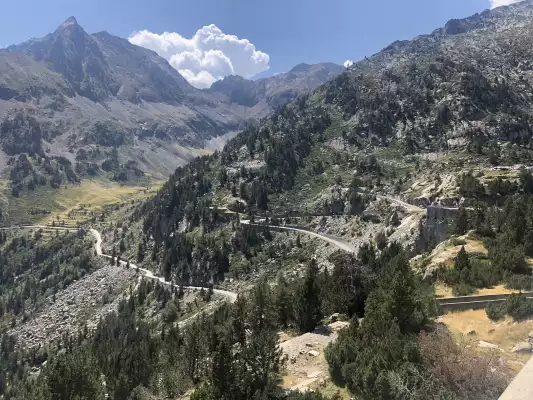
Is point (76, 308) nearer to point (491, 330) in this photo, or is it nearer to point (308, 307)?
point (308, 307)

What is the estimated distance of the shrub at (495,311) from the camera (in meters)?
26.0

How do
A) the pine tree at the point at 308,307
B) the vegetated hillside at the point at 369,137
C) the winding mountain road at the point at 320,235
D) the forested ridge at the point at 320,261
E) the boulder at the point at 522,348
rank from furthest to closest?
the vegetated hillside at the point at 369,137 < the winding mountain road at the point at 320,235 < the pine tree at the point at 308,307 < the forested ridge at the point at 320,261 < the boulder at the point at 522,348

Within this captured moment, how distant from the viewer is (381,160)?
493 ft

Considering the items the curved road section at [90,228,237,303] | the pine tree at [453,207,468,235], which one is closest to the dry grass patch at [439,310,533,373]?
the pine tree at [453,207,468,235]

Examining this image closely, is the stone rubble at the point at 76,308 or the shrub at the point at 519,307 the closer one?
the shrub at the point at 519,307

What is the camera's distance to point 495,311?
1046 inches

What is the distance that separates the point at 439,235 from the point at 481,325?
47.8m

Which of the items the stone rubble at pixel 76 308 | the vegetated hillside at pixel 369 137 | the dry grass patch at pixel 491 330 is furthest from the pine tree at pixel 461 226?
the stone rubble at pixel 76 308

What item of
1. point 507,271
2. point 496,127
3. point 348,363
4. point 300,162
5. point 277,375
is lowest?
point 277,375

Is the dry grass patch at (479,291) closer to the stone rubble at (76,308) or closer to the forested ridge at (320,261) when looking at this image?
the forested ridge at (320,261)

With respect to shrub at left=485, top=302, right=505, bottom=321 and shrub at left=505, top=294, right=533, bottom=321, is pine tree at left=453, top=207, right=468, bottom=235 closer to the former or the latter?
shrub at left=485, top=302, right=505, bottom=321

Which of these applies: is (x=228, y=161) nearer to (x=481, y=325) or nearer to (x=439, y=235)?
(x=439, y=235)

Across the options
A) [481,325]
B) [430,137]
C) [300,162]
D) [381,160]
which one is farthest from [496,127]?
[481,325]

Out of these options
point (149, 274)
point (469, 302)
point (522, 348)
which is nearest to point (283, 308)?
point (469, 302)
